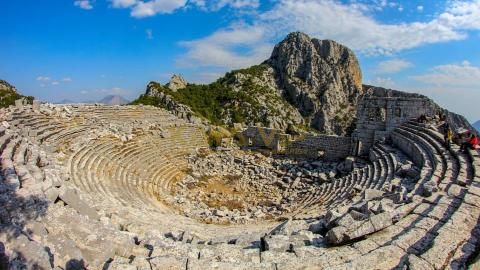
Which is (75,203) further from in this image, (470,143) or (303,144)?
(303,144)

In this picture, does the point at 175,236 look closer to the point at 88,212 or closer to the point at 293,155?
the point at 88,212

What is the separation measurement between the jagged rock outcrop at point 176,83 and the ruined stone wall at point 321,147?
2524 centimetres

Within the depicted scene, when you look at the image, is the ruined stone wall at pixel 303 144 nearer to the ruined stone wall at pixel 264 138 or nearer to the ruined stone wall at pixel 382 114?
the ruined stone wall at pixel 264 138

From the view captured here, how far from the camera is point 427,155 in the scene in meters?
13.0

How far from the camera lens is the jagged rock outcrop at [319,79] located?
2190 inches

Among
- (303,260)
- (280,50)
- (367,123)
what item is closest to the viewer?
(303,260)

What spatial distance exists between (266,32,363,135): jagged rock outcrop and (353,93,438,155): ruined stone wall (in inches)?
1315

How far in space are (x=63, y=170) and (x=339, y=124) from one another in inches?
1984

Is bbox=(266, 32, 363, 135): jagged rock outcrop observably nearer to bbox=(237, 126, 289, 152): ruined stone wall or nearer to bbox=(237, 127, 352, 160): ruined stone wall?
bbox=(237, 126, 289, 152): ruined stone wall

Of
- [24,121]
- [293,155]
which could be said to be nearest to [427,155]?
[293,155]

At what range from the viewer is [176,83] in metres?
46.4

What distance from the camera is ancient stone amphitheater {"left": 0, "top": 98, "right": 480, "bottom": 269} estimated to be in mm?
4977

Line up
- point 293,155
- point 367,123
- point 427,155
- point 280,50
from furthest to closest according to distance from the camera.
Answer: point 280,50 < point 293,155 < point 367,123 < point 427,155

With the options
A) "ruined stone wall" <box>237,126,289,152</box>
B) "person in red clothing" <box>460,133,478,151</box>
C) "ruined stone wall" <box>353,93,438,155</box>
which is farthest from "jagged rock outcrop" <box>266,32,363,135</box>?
"person in red clothing" <box>460,133,478,151</box>
